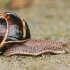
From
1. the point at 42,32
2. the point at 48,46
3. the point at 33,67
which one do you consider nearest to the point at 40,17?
the point at 42,32

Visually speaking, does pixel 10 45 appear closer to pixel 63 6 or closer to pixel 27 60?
pixel 27 60

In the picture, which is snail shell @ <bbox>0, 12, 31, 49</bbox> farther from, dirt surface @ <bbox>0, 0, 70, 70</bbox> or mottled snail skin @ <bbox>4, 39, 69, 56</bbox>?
dirt surface @ <bbox>0, 0, 70, 70</bbox>

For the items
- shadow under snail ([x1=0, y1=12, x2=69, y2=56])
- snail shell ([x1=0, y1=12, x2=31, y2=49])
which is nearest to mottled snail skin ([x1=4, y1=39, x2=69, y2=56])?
shadow under snail ([x1=0, y1=12, x2=69, y2=56])

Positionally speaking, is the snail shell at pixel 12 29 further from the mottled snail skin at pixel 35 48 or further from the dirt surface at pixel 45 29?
the dirt surface at pixel 45 29

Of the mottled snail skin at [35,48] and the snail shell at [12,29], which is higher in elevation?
the snail shell at [12,29]

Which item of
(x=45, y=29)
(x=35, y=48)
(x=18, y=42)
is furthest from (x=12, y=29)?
(x=45, y=29)

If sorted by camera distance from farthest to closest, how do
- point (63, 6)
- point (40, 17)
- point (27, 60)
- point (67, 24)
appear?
1. point (63, 6)
2. point (40, 17)
3. point (67, 24)
4. point (27, 60)

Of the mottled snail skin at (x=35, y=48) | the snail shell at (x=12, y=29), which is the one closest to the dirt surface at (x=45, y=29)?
the mottled snail skin at (x=35, y=48)
